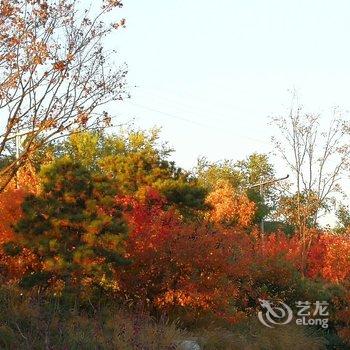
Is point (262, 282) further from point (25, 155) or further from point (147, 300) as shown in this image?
point (25, 155)

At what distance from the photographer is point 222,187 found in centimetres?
5328

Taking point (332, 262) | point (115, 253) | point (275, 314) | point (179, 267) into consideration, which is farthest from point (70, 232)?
point (332, 262)

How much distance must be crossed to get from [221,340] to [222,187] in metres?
35.4

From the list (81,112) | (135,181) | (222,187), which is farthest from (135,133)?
(81,112)

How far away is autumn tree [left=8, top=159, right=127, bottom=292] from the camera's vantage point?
1792 cm

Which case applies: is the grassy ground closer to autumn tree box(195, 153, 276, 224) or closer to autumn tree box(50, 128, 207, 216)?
autumn tree box(50, 128, 207, 216)

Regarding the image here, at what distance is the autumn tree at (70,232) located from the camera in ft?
58.8

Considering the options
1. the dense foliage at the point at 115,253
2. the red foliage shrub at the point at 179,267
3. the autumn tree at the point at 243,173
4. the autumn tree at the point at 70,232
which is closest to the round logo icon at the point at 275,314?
the dense foliage at the point at 115,253

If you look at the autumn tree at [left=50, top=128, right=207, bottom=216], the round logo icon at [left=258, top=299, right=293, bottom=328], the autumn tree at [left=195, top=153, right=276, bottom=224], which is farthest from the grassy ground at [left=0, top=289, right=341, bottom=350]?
the autumn tree at [left=195, top=153, right=276, bottom=224]

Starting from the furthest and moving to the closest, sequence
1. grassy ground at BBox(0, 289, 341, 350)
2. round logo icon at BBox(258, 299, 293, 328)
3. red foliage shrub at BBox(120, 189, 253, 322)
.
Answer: round logo icon at BBox(258, 299, 293, 328) → red foliage shrub at BBox(120, 189, 253, 322) → grassy ground at BBox(0, 289, 341, 350)

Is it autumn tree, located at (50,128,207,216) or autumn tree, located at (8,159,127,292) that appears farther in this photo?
autumn tree, located at (50,128,207,216)

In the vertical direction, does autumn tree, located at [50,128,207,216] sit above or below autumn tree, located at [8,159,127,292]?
above

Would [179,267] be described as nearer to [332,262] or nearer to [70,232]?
[70,232]

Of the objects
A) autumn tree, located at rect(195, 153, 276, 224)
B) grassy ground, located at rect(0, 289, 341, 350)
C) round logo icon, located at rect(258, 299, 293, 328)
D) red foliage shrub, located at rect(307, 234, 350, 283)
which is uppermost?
autumn tree, located at rect(195, 153, 276, 224)
